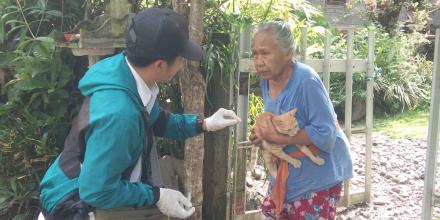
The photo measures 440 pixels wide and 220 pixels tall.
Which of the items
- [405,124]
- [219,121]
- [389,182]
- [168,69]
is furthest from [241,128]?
[405,124]

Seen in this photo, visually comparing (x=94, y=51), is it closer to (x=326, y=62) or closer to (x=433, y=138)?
(x=326, y=62)

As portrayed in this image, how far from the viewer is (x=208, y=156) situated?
3498mm

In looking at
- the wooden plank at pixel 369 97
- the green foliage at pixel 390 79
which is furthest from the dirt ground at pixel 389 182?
the green foliage at pixel 390 79

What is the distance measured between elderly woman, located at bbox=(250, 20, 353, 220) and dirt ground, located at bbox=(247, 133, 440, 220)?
110 centimetres

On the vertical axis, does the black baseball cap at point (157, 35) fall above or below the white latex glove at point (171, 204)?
above

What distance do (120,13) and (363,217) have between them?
272cm

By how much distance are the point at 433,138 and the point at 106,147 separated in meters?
2.08

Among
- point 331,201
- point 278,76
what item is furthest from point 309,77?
point 331,201

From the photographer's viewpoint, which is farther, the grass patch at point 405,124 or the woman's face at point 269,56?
the grass patch at point 405,124

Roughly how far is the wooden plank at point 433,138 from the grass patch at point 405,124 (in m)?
4.48

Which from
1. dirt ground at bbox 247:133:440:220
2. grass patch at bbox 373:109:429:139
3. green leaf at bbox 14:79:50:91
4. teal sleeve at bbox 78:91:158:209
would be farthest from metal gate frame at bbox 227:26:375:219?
grass patch at bbox 373:109:429:139

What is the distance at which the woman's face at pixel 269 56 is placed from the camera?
90.3 inches

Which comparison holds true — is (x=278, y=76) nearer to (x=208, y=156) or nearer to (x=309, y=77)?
(x=309, y=77)

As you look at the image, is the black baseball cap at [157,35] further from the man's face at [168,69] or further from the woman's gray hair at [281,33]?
the woman's gray hair at [281,33]
